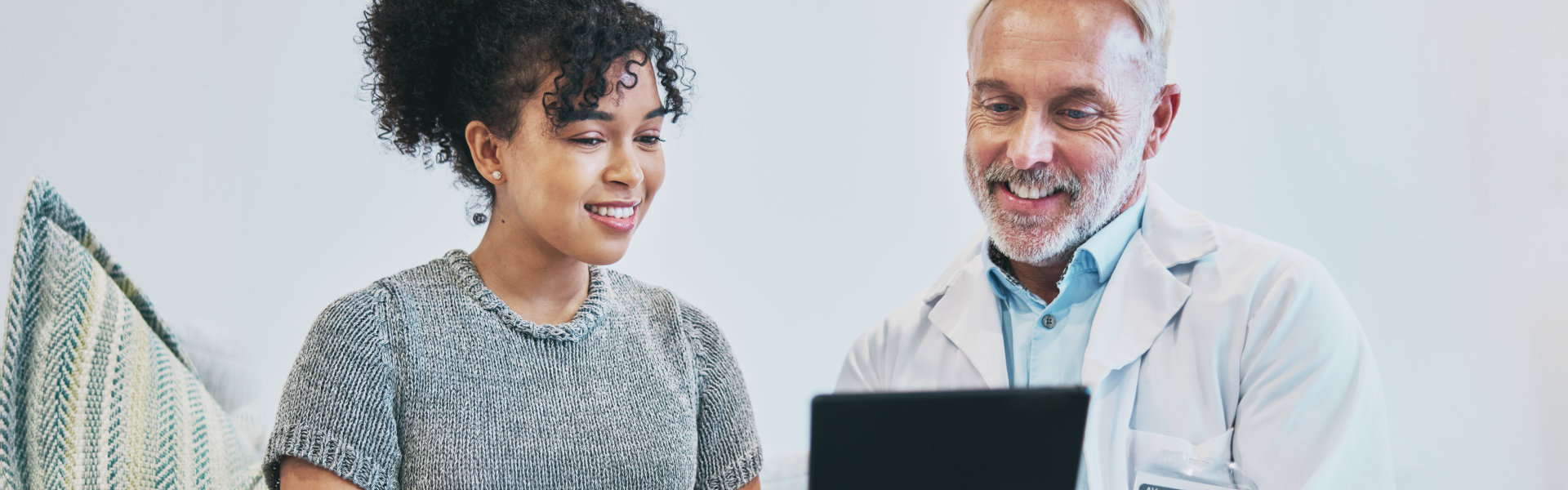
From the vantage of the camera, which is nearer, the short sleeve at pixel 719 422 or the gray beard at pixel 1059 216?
the short sleeve at pixel 719 422

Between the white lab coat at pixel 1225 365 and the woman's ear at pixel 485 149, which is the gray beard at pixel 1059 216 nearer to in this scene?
the white lab coat at pixel 1225 365

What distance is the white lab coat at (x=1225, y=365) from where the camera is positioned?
4.22 ft

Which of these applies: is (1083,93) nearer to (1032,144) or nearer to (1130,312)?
(1032,144)

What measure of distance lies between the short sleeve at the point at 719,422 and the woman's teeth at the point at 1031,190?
1.46 feet

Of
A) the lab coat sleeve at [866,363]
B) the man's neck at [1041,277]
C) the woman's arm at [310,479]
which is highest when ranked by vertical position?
the man's neck at [1041,277]

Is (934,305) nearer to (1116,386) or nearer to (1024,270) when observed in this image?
(1024,270)

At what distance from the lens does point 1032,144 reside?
4.51 feet

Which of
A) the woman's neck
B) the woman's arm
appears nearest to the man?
the woman's neck

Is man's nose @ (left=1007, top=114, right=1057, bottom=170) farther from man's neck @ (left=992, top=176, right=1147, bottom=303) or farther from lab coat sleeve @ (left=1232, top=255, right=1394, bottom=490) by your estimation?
lab coat sleeve @ (left=1232, top=255, right=1394, bottom=490)

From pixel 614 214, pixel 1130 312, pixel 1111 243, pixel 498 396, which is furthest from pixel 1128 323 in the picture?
pixel 498 396

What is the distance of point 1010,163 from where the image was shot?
1.41 metres

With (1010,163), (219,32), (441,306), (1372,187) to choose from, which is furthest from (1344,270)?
(219,32)

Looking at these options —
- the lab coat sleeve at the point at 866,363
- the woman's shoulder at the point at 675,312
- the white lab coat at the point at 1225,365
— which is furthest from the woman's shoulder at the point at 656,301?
the lab coat sleeve at the point at 866,363

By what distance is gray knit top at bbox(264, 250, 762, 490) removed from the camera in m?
1.02
